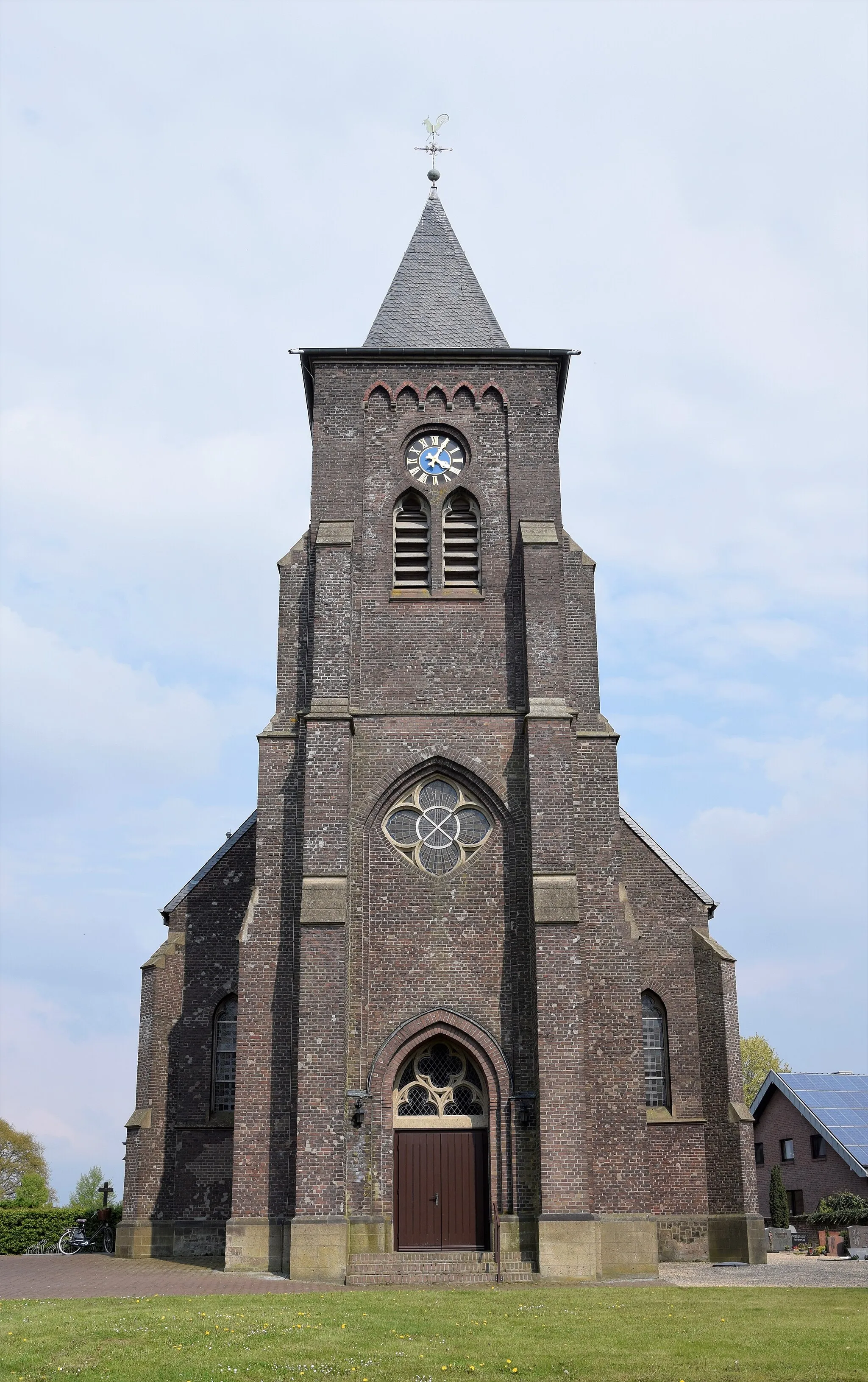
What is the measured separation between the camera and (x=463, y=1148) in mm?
21078

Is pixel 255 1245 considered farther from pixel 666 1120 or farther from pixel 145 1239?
pixel 666 1120

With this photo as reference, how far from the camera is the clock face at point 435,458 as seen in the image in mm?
25375

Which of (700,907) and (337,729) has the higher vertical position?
(337,729)

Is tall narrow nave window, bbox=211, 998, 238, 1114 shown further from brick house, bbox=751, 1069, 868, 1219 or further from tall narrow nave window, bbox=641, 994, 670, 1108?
brick house, bbox=751, 1069, 868, 1219

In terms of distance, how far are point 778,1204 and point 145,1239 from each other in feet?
71.7

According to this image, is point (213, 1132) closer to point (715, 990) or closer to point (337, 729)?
point (337, 729)

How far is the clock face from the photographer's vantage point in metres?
25.4

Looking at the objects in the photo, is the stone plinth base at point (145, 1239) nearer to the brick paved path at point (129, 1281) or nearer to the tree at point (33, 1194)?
the brick paved path at point (129, 1281)

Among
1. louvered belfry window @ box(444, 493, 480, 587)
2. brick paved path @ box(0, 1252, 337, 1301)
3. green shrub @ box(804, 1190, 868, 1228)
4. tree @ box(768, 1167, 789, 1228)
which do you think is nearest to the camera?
brick paved path @ box(0, 1252, 337, 1301)

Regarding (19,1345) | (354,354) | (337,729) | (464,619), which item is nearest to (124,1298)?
(19,1345)

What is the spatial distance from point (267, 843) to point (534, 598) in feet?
22.0

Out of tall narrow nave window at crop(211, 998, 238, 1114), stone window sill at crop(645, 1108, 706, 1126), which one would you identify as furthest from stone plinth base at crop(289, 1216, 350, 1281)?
stone window sill at crop(645, 1108, 706, 1126)

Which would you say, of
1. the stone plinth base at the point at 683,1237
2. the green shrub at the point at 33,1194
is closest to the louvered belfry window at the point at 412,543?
the stone plinth base at the point at 683,1237

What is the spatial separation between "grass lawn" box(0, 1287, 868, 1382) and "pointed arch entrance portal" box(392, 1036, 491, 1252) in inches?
166
